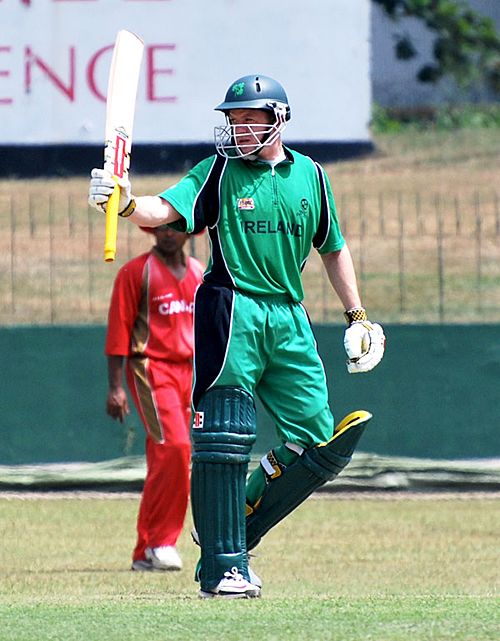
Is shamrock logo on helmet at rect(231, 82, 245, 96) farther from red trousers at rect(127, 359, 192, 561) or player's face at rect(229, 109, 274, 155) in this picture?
red trousers at rect(127, 359, 192, 561)

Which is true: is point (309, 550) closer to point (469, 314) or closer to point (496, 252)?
point (469, 314)

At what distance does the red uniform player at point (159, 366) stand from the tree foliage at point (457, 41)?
17.9 metres

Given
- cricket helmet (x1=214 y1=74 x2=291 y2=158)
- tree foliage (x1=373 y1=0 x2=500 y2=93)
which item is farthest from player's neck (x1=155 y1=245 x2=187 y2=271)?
tree foliage (x1=373 y1=0 x2=500 y2=93)

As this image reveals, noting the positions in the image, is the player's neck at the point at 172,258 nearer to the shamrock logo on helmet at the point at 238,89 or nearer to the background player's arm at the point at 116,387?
the background player's arm at the point at 116,387

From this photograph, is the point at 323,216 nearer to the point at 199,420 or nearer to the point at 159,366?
the point at 199,420

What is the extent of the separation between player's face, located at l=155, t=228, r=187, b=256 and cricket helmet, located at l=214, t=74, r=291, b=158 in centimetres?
234

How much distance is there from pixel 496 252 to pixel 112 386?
350 inches

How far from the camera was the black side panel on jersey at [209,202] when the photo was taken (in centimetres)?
637

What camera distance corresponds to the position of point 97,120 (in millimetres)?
20797

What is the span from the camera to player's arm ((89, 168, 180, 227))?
6.00 meters

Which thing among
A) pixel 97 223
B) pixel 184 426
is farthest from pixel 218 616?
pixel 97 223

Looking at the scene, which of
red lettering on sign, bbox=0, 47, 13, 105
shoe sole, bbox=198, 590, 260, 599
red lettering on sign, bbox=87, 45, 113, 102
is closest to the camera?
shoe sole, bbox=198, 590, 260, 599

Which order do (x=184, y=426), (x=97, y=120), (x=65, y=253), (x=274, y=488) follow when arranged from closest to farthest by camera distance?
(x=274, y=488)
(x=184, y=426)
(x=65, y=253)
(x=97, y=120)

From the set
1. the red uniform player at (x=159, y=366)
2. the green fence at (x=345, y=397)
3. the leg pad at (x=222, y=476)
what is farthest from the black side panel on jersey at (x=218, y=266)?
the green fence at (x=345, y=397)
